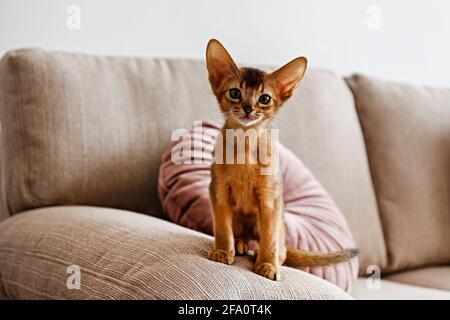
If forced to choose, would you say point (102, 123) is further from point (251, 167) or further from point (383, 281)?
point (383, 281)

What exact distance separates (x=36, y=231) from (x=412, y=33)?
1.51 metres

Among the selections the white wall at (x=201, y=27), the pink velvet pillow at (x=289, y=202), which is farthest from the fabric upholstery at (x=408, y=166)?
the pink velvet pillow at (x=289, y=202)

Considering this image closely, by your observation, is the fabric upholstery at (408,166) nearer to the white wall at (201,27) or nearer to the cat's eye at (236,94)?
the white wall at (201,27)

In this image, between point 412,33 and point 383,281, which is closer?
point 383,281

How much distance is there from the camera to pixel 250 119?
2.69 feet

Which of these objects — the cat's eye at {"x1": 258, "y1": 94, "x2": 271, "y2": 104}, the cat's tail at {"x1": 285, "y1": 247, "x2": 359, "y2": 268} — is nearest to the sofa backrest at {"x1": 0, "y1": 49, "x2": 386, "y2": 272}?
the cat's tail at {"x1": 285, "y1": 247, "x2": 359, "y2": 268}

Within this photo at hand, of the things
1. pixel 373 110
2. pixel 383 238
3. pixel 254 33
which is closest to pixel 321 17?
pixel 254 33

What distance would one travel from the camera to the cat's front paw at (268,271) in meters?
0.88

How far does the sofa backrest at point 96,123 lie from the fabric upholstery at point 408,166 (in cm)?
26

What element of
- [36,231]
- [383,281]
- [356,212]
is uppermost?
[36,231]

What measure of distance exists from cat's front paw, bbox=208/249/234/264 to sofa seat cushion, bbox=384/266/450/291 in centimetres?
89

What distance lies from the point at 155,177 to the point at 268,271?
2.25 ft

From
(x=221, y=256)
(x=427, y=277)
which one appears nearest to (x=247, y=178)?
(x=221, y=256)

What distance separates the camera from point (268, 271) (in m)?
0.89
